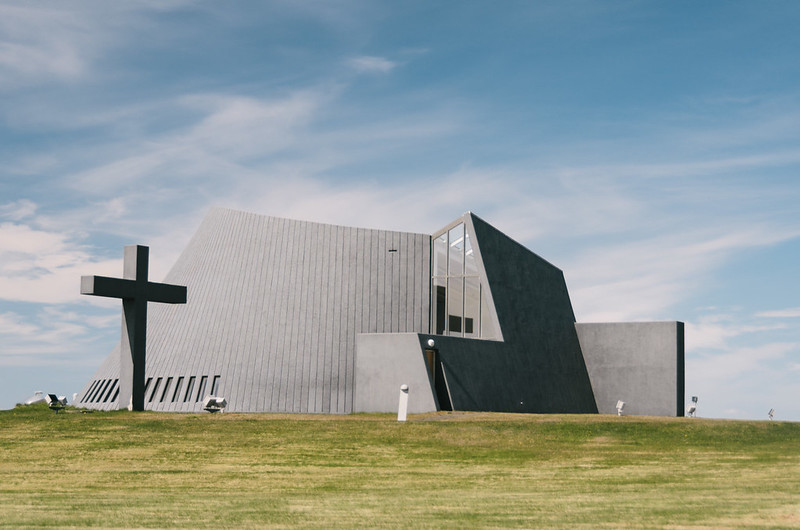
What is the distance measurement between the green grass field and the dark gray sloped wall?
484 centimetres

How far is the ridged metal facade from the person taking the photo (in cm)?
3309

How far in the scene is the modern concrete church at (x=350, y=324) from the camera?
3147 centimetres

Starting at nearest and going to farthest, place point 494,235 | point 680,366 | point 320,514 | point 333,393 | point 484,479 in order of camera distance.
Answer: point 320,514, point 484,479, point 333,393, point 494,235, point 680,366

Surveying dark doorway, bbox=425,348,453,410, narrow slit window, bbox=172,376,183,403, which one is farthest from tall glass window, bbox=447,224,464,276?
narrow slit window, bbox=172,376,183,403

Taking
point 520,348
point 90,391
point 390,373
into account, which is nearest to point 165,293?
point 390,373

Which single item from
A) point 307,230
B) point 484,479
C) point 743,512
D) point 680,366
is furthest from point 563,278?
point 743,512

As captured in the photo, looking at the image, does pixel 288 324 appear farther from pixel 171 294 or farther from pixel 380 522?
pixel 380 522

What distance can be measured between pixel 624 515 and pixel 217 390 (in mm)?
24657

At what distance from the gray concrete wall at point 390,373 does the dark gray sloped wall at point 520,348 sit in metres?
1.18

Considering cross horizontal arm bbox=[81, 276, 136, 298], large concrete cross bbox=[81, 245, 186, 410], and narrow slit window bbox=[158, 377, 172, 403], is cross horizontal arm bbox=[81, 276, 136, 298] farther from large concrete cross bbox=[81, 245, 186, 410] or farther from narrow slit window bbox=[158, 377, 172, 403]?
narrow slit window bbox=[158, 377, 172, 403]

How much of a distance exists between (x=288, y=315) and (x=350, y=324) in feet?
8.14

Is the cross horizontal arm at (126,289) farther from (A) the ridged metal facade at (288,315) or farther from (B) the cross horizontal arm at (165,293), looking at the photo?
(A) the ridged metal facade at (288,315)

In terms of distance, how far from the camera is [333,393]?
32938 millimetres

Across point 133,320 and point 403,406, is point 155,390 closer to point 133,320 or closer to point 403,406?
point 133,320
